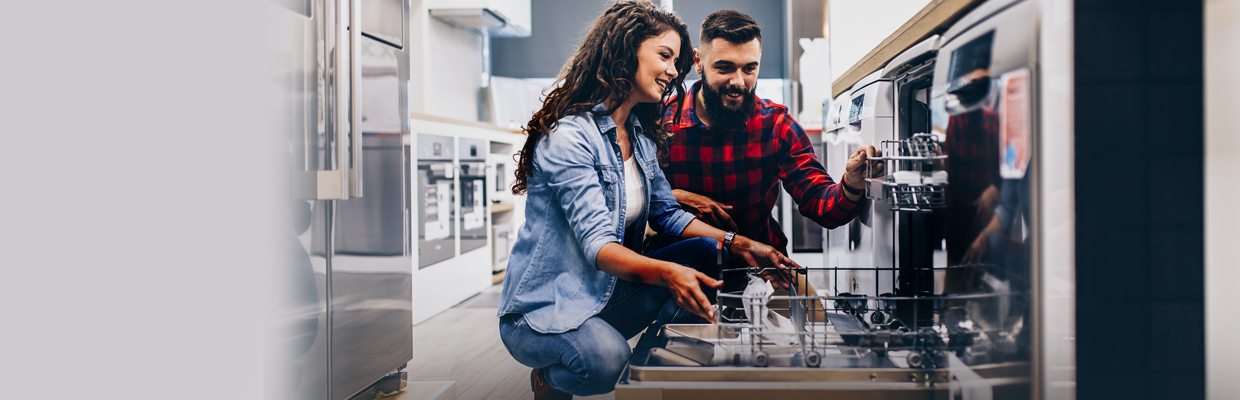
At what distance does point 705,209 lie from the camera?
155 centimetres

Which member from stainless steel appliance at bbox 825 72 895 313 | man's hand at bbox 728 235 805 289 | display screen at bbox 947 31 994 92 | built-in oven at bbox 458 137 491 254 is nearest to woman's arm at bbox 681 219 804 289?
man's hand at bbox 728 235 805 289

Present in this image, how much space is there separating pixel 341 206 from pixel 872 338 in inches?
40.8

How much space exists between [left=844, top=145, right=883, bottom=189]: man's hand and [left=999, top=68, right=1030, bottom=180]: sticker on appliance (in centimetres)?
44

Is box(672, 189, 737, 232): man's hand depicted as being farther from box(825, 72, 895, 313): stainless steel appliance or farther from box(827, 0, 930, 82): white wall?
box(827, 0, 930, 82): white wall

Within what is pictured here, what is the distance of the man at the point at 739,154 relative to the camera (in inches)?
59.4

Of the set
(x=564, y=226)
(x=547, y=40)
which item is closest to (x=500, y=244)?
(x=547, y=40)

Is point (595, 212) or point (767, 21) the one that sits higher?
point (767, 21)

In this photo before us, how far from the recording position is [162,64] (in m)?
1.20

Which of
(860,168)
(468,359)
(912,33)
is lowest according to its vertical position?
(468,359)

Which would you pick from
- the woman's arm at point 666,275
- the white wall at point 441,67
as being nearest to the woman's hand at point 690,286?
the woman's arm at point 666,275

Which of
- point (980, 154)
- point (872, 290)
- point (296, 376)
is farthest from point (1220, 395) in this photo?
point (296, 376)

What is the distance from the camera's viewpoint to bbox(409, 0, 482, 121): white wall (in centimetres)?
200

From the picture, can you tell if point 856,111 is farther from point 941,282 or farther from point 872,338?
point 872,338

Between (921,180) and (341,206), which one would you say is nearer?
(921,180)
